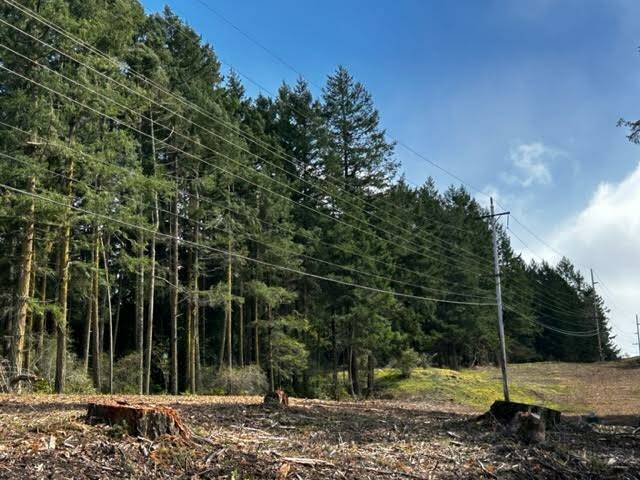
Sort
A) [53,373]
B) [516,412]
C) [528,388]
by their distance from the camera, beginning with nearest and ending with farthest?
1. [516,412]
2. [53,373]
3. [528,388]

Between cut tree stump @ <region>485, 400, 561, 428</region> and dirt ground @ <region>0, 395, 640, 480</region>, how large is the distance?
365 millimetres

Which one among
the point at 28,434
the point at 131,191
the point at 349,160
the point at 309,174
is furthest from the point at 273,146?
the point at 28,434

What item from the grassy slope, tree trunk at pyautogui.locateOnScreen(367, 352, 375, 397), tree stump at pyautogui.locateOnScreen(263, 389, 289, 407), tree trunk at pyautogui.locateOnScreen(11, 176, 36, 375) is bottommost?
the grassy slope

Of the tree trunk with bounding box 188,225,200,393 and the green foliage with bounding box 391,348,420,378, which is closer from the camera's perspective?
the tree trunk with bounding box 188,225,200,393

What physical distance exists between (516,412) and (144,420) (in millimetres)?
7285

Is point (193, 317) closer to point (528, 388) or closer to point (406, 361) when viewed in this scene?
point (406, 361)

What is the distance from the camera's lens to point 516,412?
35.5 feet

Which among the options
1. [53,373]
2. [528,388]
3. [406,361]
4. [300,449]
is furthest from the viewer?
[528,388]

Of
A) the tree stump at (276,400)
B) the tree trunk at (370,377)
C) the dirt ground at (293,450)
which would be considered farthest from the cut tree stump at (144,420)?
the tree trunk at (370,377)

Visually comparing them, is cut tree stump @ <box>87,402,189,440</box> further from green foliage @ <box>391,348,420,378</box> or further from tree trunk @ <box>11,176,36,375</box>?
green foliage @ <box>391,348,420,378</box>

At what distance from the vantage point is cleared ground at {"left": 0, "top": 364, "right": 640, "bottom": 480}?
227 inches

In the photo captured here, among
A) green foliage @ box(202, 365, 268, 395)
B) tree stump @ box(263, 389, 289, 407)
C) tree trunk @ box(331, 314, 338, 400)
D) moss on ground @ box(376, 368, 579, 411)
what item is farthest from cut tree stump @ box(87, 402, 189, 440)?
tree trunk @ box(331, 314, 338, 400)

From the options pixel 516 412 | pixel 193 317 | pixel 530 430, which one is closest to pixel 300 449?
pixel 530 430

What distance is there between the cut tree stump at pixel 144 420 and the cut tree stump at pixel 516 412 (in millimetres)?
6767
